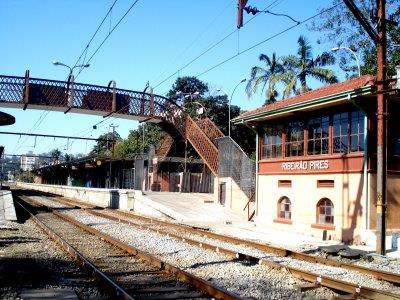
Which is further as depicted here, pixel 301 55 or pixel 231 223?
pixel 301 55

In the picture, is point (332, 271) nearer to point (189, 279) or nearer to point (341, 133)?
point (189, 279)

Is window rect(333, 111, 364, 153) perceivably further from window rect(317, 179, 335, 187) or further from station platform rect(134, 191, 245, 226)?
station platform rect(134, 191, 245, 226)

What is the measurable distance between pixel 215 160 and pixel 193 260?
683 inches

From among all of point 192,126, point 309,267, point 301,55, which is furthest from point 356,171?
point 301,55

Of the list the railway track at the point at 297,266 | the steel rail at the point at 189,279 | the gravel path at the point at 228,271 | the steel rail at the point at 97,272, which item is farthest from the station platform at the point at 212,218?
the steel rail at the point at 97,272

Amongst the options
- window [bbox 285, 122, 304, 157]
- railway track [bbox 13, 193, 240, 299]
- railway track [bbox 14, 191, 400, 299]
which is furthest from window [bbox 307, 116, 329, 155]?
railway track [bbox 13, 193, 240, 299]

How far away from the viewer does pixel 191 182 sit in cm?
3625

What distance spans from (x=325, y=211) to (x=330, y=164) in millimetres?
Result: 1903

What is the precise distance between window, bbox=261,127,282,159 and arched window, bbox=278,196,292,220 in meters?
2.17

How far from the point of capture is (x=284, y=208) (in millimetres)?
21312

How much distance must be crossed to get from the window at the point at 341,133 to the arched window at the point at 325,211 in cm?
209

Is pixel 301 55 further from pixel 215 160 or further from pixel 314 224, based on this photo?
pixel 314 224

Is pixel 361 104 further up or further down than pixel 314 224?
further up

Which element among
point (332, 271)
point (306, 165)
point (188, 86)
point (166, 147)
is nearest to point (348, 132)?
point (306, 165)
